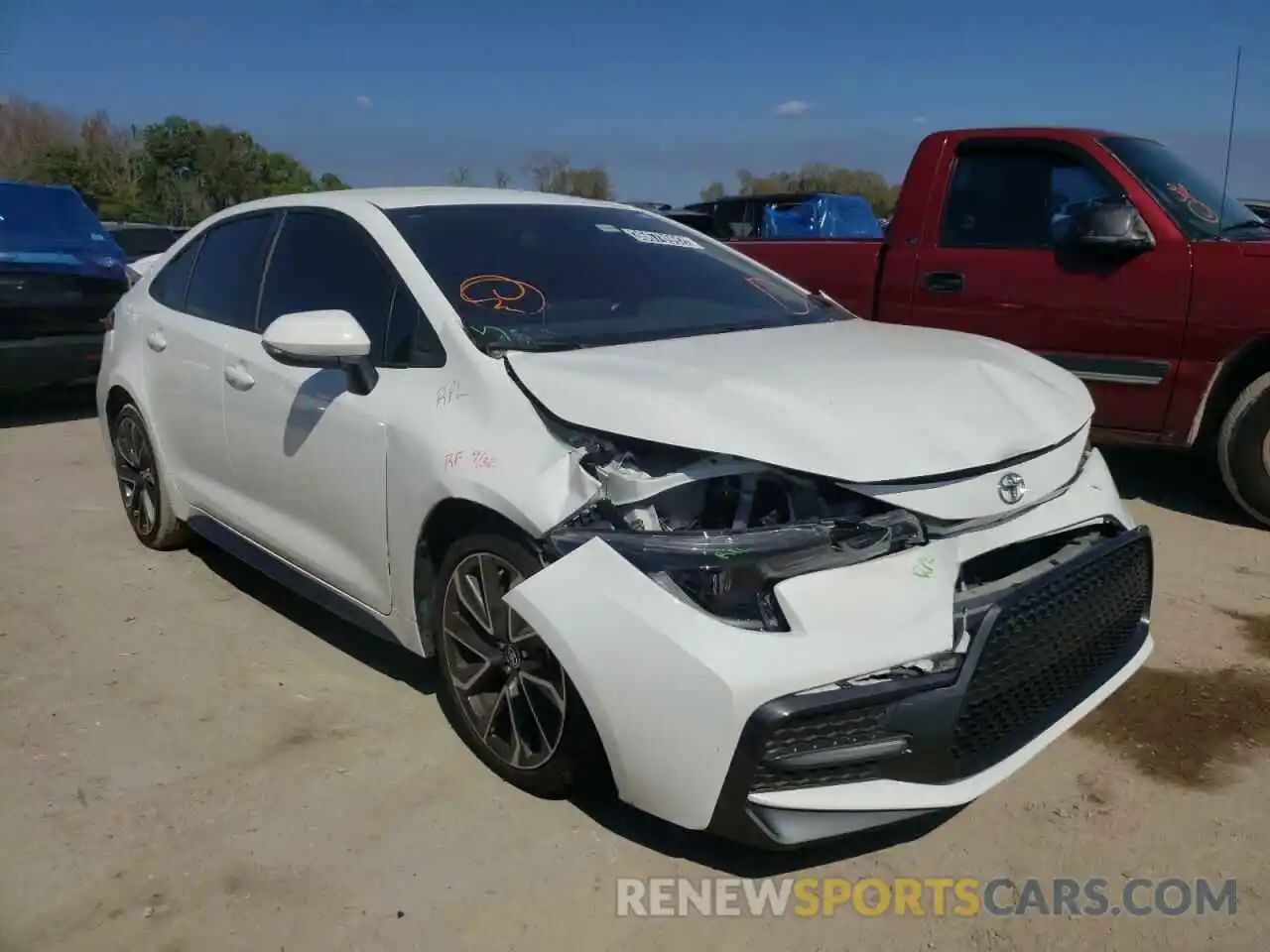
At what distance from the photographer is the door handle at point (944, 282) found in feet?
18.5

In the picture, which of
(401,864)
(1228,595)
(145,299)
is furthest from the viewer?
(145,299)

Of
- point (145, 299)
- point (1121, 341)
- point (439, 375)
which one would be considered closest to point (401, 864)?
point (439, 375)

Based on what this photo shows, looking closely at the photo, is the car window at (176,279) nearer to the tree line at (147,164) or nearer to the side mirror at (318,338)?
the side mirror at (318,338)

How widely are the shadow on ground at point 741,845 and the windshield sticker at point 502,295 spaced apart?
4.70ft

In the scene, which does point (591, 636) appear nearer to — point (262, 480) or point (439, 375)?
point (439, 375)

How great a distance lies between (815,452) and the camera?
247cm

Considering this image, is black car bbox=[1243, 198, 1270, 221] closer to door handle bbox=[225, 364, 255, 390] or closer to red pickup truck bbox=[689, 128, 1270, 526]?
red pickup truck bbox=[689, 128, 1270, 526]

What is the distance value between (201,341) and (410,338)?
1.40 meters

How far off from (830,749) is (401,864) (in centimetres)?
109

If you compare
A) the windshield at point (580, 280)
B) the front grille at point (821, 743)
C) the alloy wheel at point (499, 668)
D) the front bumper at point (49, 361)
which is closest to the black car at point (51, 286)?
the front bumper at point (49, 361)

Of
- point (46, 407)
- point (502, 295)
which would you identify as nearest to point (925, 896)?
point (502, 295)

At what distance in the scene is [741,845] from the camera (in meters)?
2.73

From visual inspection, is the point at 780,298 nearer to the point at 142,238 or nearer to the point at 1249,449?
the point at 1249,449

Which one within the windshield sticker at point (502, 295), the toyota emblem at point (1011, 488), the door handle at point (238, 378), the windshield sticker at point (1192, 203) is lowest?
the toyota emblem at point (1011, 488)
